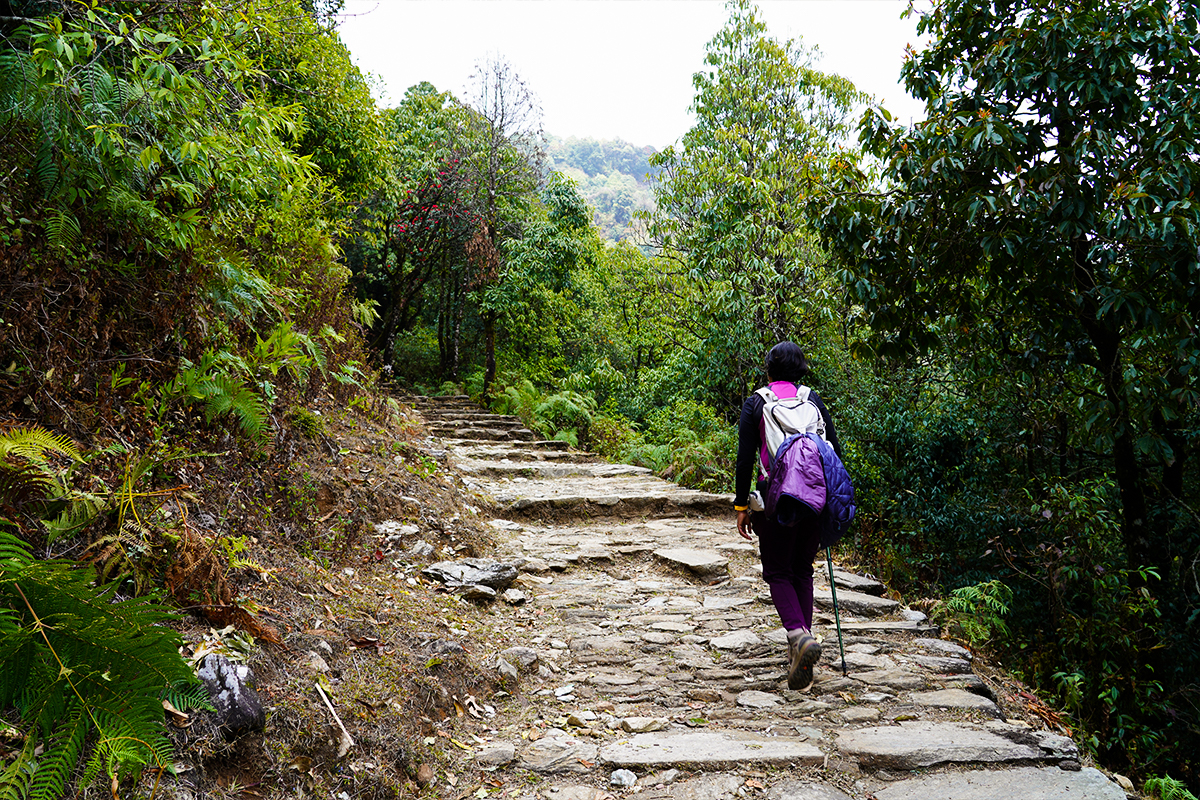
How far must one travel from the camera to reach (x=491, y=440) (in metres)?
11.3

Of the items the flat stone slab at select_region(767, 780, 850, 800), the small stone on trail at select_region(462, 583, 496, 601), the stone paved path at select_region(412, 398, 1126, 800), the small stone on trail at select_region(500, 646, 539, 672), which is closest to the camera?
the flat stone slab at select_region(767, 780, 850, 800)

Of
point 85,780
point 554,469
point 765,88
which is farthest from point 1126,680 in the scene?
point 765,88

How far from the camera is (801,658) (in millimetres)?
3369

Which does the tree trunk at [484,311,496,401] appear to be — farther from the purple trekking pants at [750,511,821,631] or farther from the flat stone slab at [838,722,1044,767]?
the flat stone slab at [838,722,1044,767]

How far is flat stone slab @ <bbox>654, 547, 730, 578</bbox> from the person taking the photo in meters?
5.36

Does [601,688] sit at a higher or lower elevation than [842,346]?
lower

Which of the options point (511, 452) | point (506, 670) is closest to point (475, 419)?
point (511, 452)

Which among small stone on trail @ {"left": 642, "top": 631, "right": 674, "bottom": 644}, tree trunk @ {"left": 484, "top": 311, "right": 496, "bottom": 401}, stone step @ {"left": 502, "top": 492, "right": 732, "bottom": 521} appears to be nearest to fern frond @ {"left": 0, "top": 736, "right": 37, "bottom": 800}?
small stone on trail @ {"left": 642, "top": 631, "right": 674, "bottom": 644}

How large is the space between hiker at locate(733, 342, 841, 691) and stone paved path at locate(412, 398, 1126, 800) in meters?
0.30

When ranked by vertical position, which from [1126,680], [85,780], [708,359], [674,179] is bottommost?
[1126,680]

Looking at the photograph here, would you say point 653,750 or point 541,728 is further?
point 541,728

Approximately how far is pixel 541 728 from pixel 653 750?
1.89ft

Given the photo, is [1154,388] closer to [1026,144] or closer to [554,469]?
[1026,144]

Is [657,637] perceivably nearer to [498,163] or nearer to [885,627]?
[885,627]
